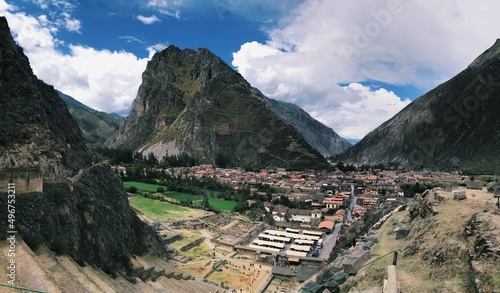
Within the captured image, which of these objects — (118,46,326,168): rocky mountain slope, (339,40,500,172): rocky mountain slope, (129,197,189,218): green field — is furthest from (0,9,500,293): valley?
(339,40,500,172): rocky mountain slope

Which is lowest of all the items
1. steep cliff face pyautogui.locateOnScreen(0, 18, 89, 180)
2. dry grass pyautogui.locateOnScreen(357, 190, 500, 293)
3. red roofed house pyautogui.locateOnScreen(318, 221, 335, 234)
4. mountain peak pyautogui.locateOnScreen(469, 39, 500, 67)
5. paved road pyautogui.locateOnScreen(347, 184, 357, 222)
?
red roofed house pyautogui.locateOnScreen(318, 221, 335, 234)

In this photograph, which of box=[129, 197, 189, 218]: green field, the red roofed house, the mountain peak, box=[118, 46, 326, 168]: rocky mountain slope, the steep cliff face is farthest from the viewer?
the mountain peak

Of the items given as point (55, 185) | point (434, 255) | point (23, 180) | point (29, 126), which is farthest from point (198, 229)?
point (434, 255)

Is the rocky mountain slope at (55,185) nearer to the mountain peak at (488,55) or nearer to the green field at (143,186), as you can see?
the green field at (143,186)

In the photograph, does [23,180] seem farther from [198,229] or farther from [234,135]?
[234,135]

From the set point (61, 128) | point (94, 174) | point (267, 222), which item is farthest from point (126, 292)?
point (267, 222)

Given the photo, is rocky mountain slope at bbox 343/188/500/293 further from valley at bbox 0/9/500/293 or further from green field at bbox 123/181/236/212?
green field at bbox 123/181/236/212
